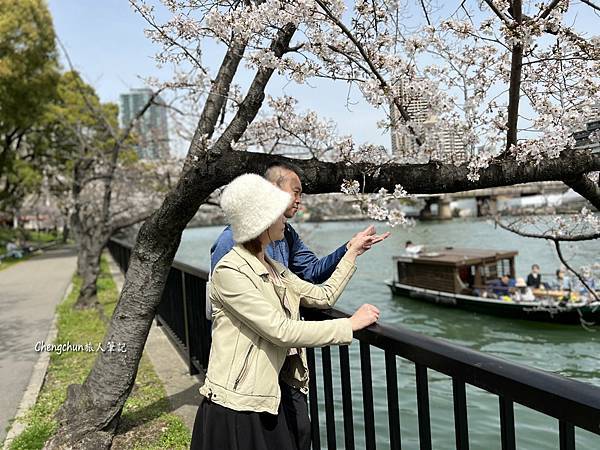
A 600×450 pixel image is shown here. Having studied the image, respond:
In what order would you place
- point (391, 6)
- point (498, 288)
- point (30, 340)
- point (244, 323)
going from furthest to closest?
point (498, 288), point (30, 340), point (391, 6), point (244, 323)

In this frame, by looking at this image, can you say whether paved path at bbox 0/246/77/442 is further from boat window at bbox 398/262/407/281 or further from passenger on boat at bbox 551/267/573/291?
passenger on boat at bbox 551/267/573/291

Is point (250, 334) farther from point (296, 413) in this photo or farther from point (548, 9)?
point (548, 9)

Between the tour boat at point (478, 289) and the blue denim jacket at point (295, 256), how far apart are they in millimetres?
12346

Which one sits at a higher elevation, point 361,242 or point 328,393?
point 361,242

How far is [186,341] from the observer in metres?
5.77

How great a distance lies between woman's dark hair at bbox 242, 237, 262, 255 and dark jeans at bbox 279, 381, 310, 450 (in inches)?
26.3

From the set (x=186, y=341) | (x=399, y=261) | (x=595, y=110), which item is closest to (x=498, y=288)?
(x=399, y=261)

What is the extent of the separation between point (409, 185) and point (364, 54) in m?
0.78

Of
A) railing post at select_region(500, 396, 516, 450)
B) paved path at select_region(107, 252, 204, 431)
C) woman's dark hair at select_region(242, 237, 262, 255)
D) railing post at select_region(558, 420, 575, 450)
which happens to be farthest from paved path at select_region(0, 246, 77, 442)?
railing post at select_region(558, 420, 575, 450)

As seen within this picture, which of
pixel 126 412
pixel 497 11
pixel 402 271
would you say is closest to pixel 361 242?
pixel 497 11

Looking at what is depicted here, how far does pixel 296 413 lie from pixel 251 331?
1.88 feet

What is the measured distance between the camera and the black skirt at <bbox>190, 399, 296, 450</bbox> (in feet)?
6.85

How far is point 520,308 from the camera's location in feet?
47.9

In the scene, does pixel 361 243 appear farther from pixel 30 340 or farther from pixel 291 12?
pixel 30 340
